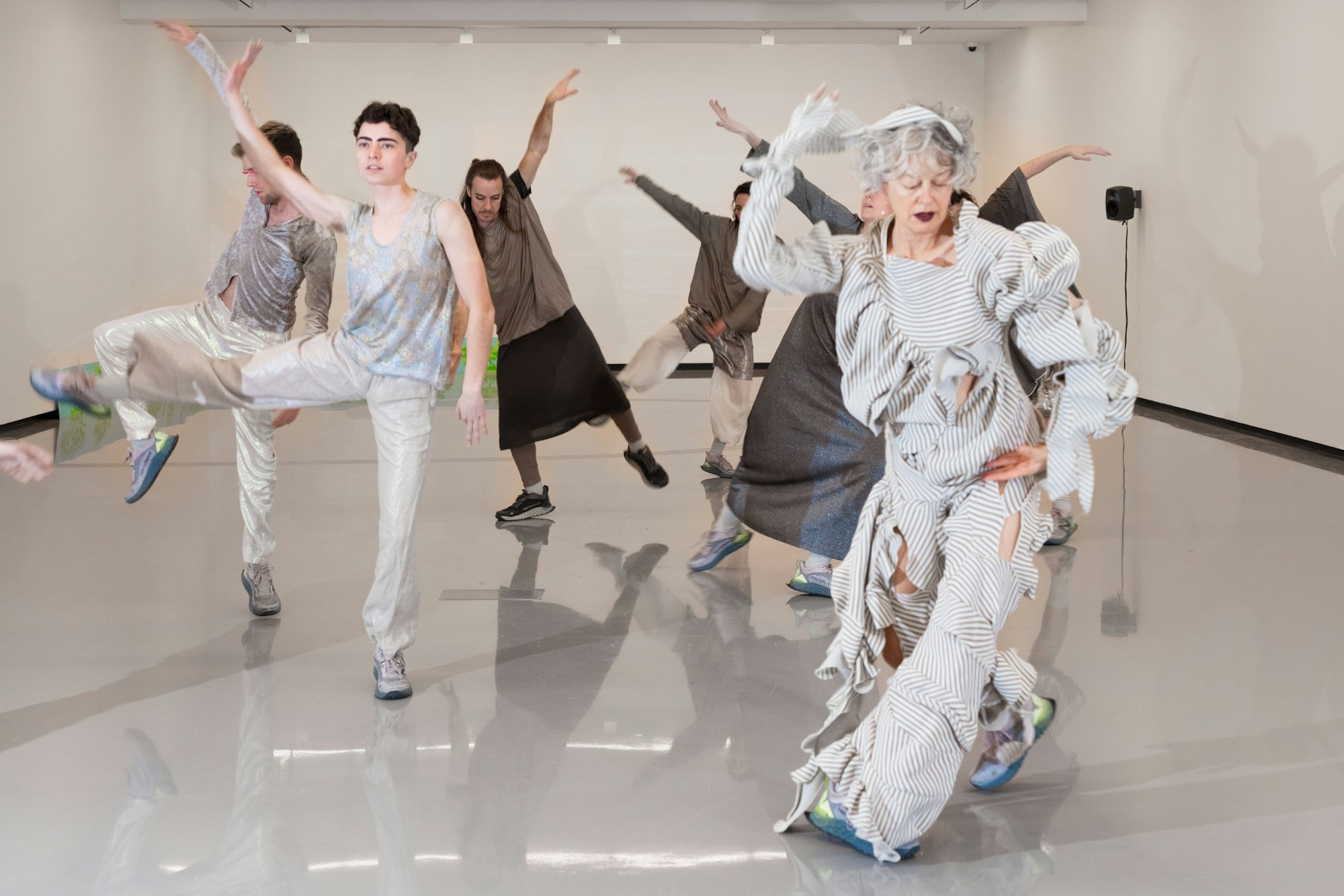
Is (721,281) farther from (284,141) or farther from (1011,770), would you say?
(1011,770)

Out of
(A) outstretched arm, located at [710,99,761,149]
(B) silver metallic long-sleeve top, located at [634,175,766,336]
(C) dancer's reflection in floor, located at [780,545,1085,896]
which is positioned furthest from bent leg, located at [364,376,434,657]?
(B) silver metallic long-sleeve top, located at [634,175,766,336]

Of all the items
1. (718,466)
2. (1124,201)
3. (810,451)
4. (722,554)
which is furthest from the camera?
(1124,201)

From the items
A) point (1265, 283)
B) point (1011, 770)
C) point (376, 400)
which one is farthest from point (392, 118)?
point (1265, 283)

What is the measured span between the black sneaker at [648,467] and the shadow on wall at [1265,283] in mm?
3921

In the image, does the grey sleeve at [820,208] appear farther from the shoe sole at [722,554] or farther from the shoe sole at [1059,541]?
the shoe sole at [1059,541]

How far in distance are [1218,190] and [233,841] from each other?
23.8 feet

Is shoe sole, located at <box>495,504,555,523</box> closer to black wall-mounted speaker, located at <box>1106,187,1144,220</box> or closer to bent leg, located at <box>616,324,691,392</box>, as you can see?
bent leg, located at <box>616,324,691,392</box>

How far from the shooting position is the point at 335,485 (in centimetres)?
596

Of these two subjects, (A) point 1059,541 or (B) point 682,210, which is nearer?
(A) point 1059,541

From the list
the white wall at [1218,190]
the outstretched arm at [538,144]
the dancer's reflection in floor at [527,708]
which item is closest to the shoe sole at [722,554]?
the dancer's reflection in floor at [527,708]

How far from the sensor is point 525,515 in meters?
5.29

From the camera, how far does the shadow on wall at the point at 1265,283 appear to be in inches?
265

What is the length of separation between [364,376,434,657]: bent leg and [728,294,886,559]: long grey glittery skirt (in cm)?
130

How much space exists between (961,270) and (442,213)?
4.57 ft
